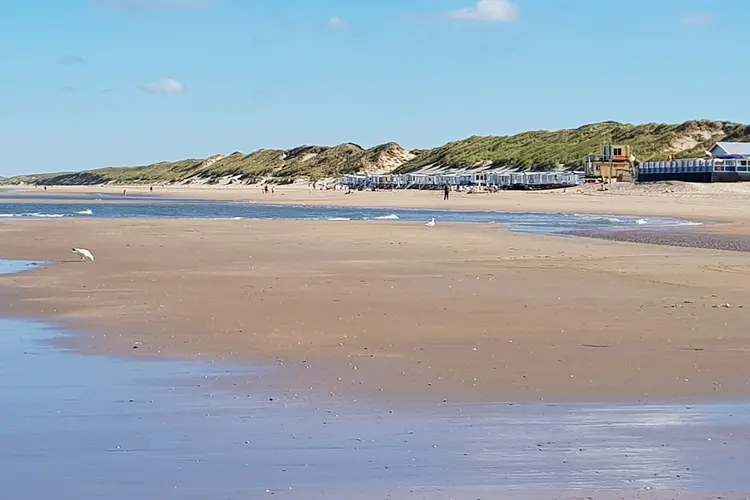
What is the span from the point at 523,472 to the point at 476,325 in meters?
5.54

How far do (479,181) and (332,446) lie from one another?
309ft

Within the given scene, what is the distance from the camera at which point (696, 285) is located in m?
14.4

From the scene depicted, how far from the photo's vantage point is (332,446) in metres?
6.11

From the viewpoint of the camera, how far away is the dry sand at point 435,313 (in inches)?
327

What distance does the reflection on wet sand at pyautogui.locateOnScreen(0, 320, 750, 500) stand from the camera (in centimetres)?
528

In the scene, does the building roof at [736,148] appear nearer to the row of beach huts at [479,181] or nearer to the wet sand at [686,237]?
the row of beach huts at [479,181]

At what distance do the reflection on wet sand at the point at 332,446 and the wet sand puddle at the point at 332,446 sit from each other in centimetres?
1

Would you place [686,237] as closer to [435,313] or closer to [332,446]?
[435,313]

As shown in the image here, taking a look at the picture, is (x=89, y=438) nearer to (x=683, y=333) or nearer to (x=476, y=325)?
(x=476, y=325)

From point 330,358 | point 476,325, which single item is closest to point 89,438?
point 330,358

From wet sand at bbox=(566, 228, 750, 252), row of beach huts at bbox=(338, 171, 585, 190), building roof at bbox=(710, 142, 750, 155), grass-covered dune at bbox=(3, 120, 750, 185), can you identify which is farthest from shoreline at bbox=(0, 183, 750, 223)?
grass-covered dune at bbox=(3, 120, 750, 185)

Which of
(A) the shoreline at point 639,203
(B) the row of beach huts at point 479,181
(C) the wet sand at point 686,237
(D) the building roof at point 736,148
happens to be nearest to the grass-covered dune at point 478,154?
(B) the row of beach huts at point 479,181

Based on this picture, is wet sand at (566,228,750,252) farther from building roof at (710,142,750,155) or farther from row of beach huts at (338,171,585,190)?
row of beach huts at (338,171,585,190)

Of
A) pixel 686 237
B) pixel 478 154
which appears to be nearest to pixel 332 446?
pixel 686 237
